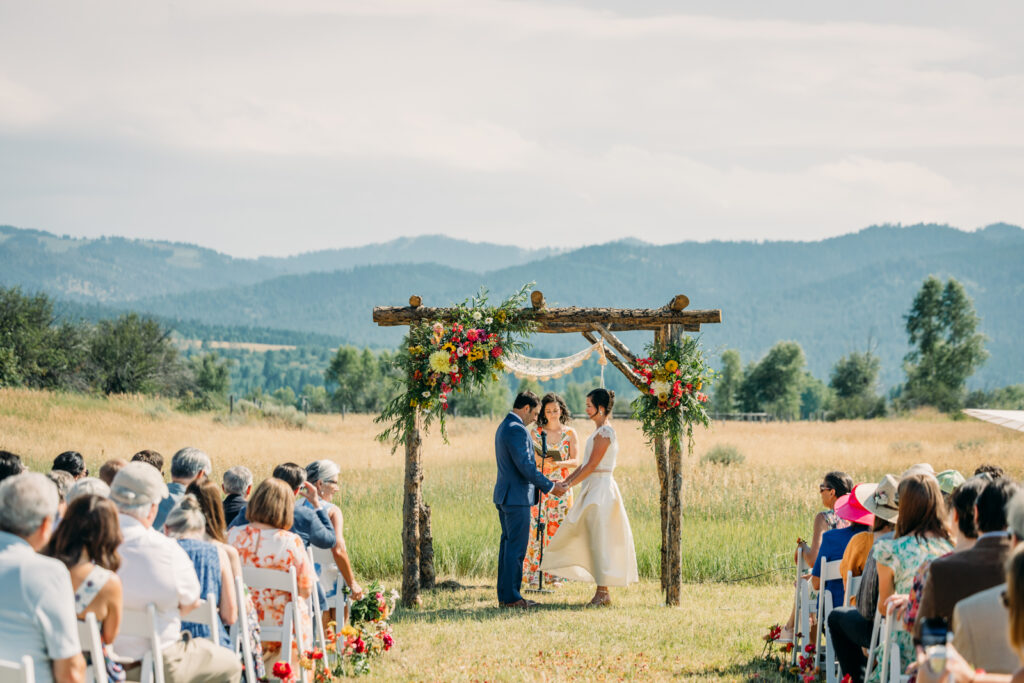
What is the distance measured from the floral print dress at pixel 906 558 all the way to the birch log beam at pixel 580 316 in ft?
15.4

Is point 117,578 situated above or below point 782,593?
above

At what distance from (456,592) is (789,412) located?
7789 cm

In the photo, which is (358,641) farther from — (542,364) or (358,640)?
(542,364)

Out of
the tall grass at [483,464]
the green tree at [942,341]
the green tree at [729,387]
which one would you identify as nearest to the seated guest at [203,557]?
the tall grass at [483,464]

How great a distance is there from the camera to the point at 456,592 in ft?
34.8

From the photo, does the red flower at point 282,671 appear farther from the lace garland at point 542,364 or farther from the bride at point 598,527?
the lace garland at point 542,364

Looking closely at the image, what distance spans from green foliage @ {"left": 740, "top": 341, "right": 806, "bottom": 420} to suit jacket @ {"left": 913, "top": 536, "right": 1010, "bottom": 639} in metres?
80.5

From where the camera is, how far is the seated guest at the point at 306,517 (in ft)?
20.3

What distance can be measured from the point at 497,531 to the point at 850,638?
7322 millimetres

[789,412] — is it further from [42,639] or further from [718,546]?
[42,639]

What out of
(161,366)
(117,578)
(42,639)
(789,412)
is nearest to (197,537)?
(117,578)

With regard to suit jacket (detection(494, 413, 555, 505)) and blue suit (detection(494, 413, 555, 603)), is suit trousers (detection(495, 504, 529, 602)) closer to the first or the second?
blue suit (detection(494, 413, 555, 603))

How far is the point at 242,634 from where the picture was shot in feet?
16.8

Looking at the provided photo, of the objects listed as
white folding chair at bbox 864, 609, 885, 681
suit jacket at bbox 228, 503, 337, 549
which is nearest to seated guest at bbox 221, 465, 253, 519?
suit jacket at bbox 228, 503, 337, 549
